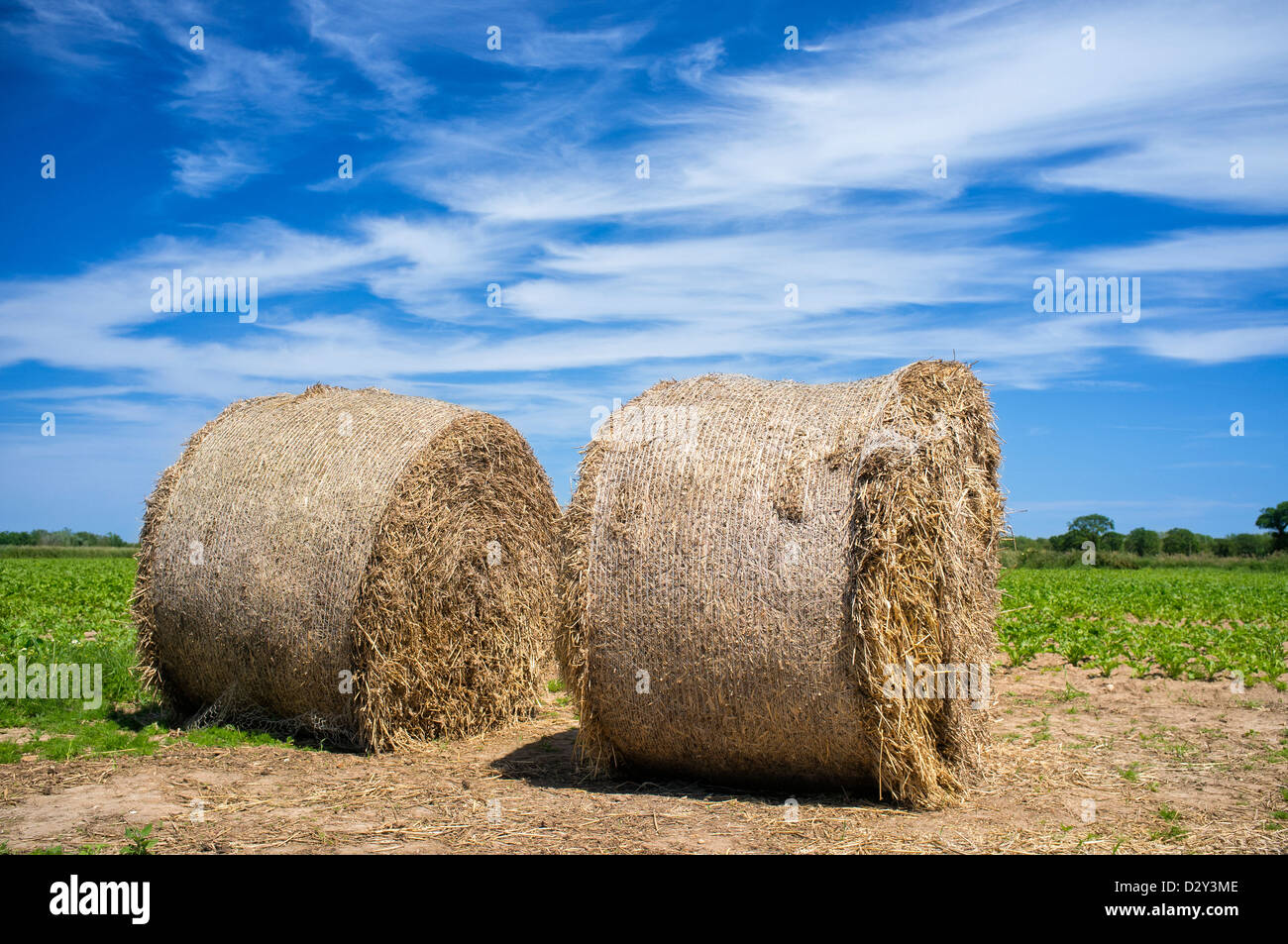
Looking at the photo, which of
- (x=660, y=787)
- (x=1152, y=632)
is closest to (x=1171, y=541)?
(x=1152, y=632)

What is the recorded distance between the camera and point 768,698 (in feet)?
20.9

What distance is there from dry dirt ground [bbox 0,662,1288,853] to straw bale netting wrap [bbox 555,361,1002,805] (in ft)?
1.30

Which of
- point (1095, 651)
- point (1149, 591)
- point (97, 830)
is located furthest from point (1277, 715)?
point (1149, 591)

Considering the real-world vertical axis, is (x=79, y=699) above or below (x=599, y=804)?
above

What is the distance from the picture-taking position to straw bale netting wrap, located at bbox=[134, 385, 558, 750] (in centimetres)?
818

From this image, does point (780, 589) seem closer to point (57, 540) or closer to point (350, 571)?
point (350, 571)

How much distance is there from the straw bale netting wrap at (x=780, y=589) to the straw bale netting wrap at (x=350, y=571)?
2.04m

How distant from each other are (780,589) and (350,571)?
382 centimetres

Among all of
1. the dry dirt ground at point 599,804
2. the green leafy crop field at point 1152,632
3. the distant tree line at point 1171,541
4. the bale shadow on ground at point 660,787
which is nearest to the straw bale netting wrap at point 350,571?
the dry dirt ground at point 599,804

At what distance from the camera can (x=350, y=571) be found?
809cm

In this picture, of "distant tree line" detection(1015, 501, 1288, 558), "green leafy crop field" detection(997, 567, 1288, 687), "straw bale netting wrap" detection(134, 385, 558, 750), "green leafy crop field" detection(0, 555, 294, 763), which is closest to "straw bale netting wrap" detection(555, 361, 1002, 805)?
"straw bale netting wrap" detection(134, 385, 558, 750)

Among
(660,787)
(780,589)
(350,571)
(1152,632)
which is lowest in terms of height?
(660,787)

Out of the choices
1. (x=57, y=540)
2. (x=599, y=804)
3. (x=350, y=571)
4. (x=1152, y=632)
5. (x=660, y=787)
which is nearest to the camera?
(x=599, y=804)

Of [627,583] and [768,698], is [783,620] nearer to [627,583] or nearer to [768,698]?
[768,698]
